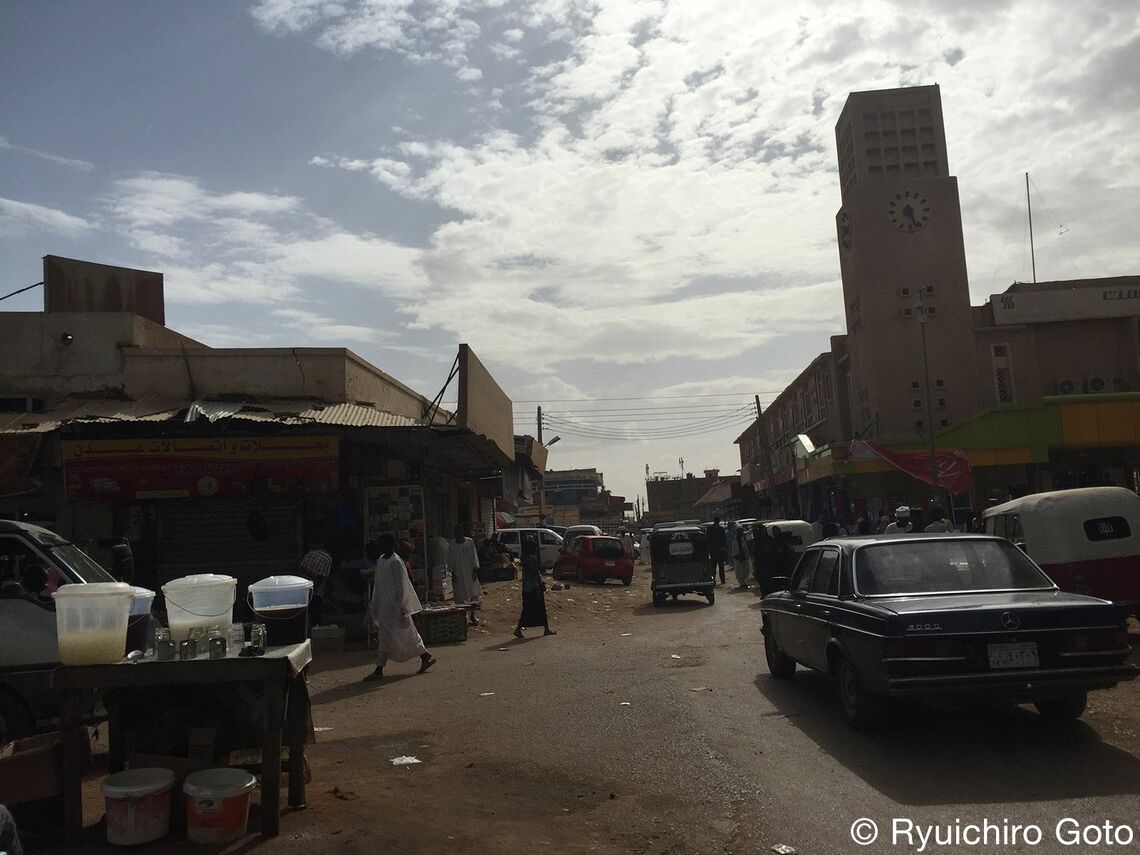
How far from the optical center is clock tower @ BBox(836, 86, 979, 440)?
126ft

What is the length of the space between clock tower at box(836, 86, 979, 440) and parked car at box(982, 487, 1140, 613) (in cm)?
2683

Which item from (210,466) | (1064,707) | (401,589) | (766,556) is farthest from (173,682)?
(766,556)

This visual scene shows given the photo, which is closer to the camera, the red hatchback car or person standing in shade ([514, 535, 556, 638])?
person standing in shade ([514, 535, 556, 638])

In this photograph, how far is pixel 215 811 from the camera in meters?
5.18

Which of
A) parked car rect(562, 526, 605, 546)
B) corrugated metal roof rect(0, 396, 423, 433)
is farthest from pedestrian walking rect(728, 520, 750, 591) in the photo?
corrugated metal roof rect(0, 396, 423, 433)

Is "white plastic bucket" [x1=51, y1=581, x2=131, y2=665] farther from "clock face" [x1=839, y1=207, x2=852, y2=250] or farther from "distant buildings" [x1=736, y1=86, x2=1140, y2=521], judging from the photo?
"clock face" [x1=839, y1=207, x2=852, y2=250]

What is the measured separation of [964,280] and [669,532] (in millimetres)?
23569

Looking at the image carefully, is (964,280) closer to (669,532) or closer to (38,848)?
(669,532)

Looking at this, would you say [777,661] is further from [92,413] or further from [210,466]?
[92,413]

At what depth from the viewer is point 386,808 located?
19.4ft

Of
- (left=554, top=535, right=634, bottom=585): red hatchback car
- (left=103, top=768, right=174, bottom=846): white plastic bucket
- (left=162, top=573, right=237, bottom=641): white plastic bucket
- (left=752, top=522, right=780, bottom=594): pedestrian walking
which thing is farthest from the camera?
(left=554, top=535, right=634, bottom=585): red hatchback car

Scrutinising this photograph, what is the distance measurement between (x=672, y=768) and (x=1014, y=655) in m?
2.48

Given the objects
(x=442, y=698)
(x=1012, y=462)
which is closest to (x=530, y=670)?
(x=442, y=698)

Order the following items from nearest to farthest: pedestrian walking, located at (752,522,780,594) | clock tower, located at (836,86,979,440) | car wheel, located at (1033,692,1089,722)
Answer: car wheel, located at (1033,692,1089,722), pedestrian walking, located at (752,522,780,594), clock tower, located at (836,86,979,440)
